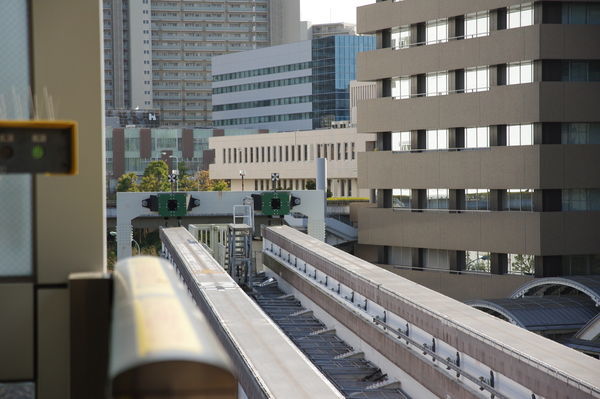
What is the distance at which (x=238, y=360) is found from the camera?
1482 centimetres

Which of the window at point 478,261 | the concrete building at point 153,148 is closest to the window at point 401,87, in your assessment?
the window at point 478,261

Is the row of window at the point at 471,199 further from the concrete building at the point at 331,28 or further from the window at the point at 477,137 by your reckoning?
Answer: the concrete building at the point at 331,28

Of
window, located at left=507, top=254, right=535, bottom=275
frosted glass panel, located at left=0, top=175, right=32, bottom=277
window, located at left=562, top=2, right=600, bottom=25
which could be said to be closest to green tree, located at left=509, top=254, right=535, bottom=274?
window, located at left=507, top=254, right=535, bottom=275

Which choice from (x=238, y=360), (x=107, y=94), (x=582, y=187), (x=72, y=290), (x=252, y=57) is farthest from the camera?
(x=107, y=94)

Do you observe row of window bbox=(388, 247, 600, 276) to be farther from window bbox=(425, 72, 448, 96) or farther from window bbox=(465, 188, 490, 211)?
window bbox=(425, 72, 448, 96)

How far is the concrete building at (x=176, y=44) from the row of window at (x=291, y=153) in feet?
251

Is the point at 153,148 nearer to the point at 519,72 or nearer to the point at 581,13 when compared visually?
the point at 519,72

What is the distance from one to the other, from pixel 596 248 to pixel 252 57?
104 metres

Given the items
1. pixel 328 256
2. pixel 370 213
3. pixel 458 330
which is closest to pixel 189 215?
pixel 370 213

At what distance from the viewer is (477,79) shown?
146 feet

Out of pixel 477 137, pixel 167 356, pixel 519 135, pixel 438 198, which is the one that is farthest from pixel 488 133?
pixel 167 356

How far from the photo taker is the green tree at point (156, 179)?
95.4m

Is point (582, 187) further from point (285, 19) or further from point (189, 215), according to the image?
point (285, 19)

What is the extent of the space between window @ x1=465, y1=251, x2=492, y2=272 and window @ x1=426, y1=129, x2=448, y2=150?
4956 millimetres
